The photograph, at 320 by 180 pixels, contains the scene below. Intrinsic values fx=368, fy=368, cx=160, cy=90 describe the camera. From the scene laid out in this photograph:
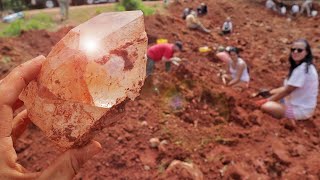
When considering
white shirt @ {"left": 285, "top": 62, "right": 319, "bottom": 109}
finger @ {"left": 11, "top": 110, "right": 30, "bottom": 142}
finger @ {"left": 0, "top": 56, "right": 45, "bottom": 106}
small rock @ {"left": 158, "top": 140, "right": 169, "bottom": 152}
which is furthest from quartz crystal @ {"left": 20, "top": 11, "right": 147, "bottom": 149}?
white shirt @ {"left": 285, "top": 62, "right": 319, "bottom": 109}

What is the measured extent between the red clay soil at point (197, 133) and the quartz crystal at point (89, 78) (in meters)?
1.68

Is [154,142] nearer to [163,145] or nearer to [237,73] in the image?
[163,145]

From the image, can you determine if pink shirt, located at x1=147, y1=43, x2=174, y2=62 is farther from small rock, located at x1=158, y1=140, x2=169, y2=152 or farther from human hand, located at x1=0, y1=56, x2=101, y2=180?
human hand, located at x1=0, y1=56, x2=101, y2=180

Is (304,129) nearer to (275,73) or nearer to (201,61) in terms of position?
(275,73)

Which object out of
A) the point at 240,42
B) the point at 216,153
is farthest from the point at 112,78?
the point at 240,42

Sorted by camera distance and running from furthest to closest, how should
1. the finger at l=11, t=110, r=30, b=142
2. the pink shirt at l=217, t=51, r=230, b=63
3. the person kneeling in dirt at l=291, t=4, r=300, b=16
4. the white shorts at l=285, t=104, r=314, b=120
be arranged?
the person kneeling in dirt at l=291, t=4, r=300, b=16, the pink shirt at l=217, t=51, r=230, b=63, the white shorts at l=285, t=104, r=314, b=120, the finger at l=11, t=110, r=30, b=142

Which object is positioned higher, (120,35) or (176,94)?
(120,35)

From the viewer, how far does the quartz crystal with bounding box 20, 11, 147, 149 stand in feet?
5.72

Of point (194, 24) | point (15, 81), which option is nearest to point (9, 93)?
point (15, 81)

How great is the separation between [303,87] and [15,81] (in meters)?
3.67

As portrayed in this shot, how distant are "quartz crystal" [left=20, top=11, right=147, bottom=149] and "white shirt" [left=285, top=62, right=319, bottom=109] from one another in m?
2.98

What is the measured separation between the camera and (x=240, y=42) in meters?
8.32

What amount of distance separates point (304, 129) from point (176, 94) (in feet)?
5.92

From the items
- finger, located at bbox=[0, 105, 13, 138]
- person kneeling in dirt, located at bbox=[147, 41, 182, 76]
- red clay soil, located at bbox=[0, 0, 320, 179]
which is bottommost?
red clay soil, located at bbox=[0, 0, 320, 179]
